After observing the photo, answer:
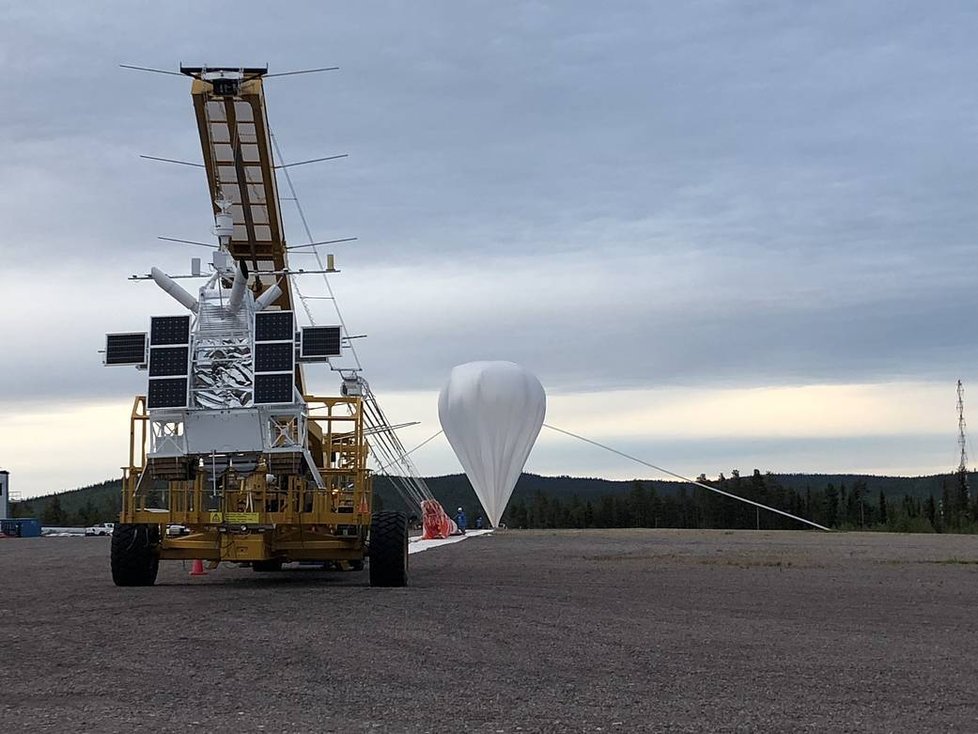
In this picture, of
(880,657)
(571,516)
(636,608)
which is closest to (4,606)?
(636,608)

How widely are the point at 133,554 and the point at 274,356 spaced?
4.17m

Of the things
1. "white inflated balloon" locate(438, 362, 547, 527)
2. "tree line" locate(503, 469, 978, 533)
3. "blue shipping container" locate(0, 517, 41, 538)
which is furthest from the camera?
"tree line" locate(503, 469, 978, 533)

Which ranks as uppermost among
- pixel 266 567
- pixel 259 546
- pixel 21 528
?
pixel 21 528

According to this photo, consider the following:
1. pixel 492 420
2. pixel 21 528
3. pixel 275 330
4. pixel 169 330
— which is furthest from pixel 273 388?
pixel 21 528

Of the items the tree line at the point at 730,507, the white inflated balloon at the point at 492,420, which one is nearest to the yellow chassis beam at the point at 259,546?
the white inflated balloon at the point at 492,420

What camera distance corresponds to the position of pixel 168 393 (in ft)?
68.4

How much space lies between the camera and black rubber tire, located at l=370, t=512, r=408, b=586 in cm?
2128

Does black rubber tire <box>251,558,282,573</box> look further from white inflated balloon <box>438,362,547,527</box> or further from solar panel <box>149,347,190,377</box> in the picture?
white inflated balloon <box>438,362,547,527</box>

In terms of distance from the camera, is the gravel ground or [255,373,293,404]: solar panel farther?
[255,373,293,404]: solar panel

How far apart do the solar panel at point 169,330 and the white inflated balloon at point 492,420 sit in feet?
127

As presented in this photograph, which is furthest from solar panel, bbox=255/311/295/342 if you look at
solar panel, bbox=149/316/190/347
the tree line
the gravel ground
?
the tree line

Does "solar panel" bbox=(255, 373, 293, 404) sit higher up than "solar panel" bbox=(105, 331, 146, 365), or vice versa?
"solar panel" bbox=(105, 331, 146, 365)

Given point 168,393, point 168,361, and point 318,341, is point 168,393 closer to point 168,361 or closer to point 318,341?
point 168,361

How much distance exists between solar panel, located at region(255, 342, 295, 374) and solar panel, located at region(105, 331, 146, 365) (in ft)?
6.34
